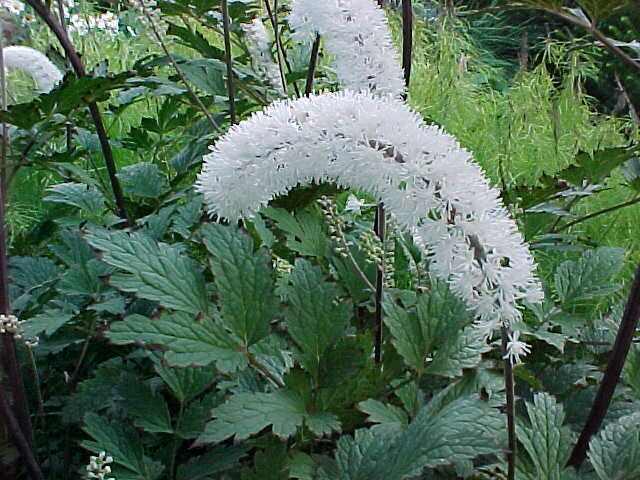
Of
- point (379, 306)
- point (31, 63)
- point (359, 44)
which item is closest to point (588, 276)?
point (379, 306)

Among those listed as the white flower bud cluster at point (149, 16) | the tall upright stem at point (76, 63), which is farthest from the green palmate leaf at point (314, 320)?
the white flower bud cluster at point (149, 16)

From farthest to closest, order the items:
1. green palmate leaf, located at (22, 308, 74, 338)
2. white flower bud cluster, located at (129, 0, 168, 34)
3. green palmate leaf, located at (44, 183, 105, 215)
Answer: green palmate leaf, located at (44, 183, 105, 215) → white flower bud cluster, located at (129, 0, 168, 34) → green palmate leaf, located at (22, 308, 74, 338)

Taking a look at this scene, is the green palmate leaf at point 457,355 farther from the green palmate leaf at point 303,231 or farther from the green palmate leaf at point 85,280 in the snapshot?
the green palmate leaf at point 85,280

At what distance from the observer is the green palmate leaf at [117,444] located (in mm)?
978

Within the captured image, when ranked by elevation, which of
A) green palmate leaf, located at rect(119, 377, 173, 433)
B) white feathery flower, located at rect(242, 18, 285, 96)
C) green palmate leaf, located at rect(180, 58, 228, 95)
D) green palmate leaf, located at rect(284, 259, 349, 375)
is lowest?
green palmate leaf, located at rect(119, 377, 173, 433)

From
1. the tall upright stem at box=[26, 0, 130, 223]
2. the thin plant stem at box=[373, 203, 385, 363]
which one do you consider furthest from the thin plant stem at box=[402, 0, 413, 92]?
the tall upright stem at box=[26, 0, 130, 223]

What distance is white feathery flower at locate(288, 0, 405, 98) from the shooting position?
1116 millimetres

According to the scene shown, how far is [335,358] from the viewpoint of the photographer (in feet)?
3.09

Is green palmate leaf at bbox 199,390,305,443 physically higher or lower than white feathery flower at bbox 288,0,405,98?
lower

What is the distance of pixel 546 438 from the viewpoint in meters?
0.97

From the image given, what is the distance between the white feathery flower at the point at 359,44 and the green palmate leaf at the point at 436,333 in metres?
0.28

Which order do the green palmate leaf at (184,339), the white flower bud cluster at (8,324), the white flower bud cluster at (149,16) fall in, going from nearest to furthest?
1. the green palmate leaf at (184,339)
2. the white flower bud cluster at (8,324)
3. the white flower bud cluster at (149,16)

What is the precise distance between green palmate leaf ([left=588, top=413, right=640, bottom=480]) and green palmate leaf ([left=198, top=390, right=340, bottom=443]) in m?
0.31

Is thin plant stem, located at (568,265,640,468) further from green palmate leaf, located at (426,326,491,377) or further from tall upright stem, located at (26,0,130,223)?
→ tall upright stem, located at (26,0,130,223)
